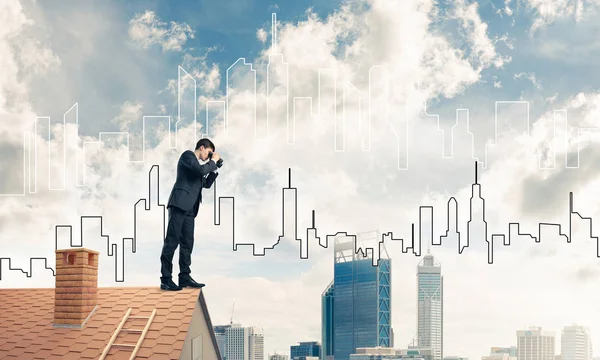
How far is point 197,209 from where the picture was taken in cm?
1439

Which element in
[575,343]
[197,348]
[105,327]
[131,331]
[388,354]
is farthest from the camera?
Result: [575,343]

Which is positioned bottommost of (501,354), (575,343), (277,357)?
(277,357)

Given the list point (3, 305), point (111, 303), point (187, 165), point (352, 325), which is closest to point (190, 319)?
point (111, 303)

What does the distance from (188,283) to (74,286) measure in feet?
7.94

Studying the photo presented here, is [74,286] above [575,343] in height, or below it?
above

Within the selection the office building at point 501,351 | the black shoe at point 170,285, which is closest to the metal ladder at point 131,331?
the black shoe at point 170,285

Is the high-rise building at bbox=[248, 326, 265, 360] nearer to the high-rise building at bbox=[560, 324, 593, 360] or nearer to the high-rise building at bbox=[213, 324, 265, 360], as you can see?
the high-rise building at bbox=[213, 324, 265, 360]

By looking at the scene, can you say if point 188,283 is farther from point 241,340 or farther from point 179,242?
point 241,340

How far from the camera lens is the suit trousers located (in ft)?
46.0

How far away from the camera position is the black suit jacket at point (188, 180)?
550 inches

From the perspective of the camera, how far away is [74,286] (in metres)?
14.3

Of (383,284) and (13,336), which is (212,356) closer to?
(13,336)

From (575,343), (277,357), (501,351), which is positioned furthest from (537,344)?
(277,357)

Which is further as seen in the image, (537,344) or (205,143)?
(537,344)
